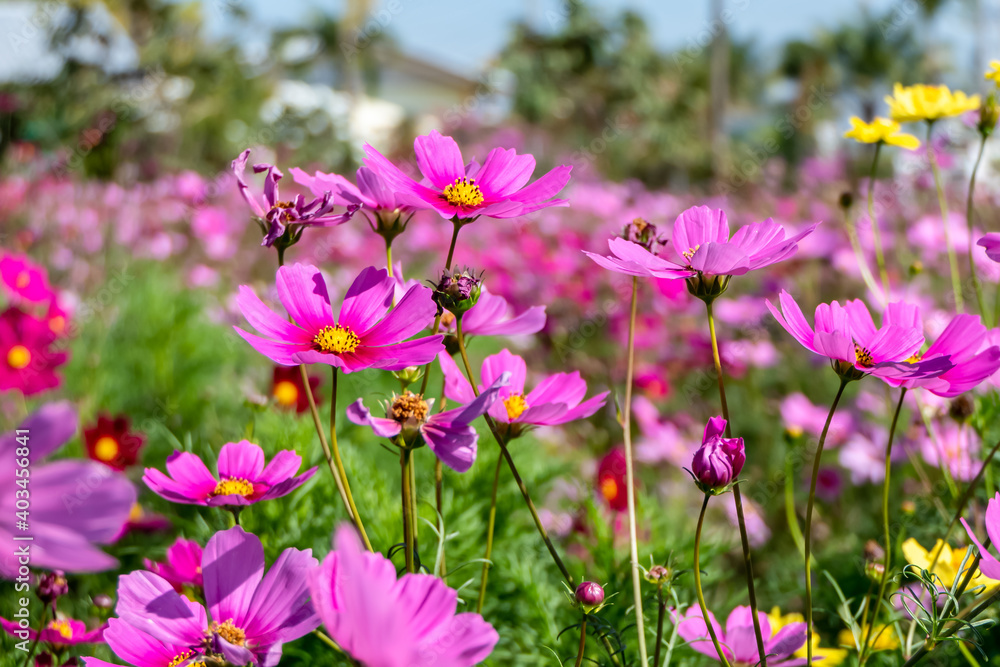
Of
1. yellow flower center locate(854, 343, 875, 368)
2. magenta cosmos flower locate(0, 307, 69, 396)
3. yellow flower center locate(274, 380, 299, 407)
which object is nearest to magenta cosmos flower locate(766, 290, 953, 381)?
yellow flower center locate(854, 343, 875, 368)

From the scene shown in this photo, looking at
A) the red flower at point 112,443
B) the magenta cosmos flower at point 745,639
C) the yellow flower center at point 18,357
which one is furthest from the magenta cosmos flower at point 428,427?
the yellow flower center at point 18,357

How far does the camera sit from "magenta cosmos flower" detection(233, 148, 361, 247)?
18.7 inches

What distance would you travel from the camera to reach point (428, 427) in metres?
0.44

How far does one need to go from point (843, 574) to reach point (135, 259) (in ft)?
8.51

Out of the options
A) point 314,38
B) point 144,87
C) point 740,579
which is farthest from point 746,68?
point 740,579

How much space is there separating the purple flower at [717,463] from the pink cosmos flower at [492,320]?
0.17 metres

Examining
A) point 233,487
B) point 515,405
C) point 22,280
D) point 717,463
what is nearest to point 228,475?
point 233,487

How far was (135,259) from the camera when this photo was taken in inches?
105

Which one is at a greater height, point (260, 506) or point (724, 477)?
point (724, 477)

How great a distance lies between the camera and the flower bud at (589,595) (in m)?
0.44

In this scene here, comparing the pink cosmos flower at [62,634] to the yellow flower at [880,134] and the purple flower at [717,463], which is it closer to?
the purple flower at [717,463]

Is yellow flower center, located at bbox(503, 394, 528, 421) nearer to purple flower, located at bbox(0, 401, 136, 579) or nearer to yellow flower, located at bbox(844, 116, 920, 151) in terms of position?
purple flower, located at bbox(0, 401, 136, 579)

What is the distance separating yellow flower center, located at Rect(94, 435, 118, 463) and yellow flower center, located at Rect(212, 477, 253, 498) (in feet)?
2.19

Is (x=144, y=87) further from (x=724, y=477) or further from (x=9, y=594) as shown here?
(x=724, y=477)
